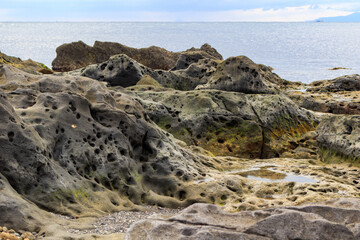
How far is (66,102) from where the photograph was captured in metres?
10.4

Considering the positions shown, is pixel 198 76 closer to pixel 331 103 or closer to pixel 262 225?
pixel 331 103

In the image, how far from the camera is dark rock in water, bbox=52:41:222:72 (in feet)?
139

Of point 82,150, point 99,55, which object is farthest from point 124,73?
→ point 99,55

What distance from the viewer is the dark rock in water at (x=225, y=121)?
1788 cm

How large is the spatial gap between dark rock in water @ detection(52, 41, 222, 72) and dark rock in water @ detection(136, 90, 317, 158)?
2141cm

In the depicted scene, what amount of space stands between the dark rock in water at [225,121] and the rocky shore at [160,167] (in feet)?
0.16

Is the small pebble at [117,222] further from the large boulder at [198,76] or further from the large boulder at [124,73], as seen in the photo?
the large boulder at [124,73]

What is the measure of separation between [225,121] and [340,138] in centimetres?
499

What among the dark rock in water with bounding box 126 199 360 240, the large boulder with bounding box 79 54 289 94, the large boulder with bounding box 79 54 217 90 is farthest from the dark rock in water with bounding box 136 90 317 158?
the dark rock in water with bounding box 126 199 360 240

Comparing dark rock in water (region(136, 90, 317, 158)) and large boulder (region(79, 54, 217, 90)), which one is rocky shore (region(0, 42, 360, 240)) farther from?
Result: large boulder (region(79, 54, 217, 90))

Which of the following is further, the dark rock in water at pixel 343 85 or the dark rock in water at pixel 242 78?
the dark rock in water at pixel 343 85

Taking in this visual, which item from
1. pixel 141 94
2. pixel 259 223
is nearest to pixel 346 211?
pixel 259 223

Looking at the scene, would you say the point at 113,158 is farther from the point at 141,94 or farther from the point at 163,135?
the point at 141,94

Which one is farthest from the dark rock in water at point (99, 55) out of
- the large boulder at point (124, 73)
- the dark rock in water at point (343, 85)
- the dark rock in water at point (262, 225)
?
the dark rock in water at point (262, 225)
